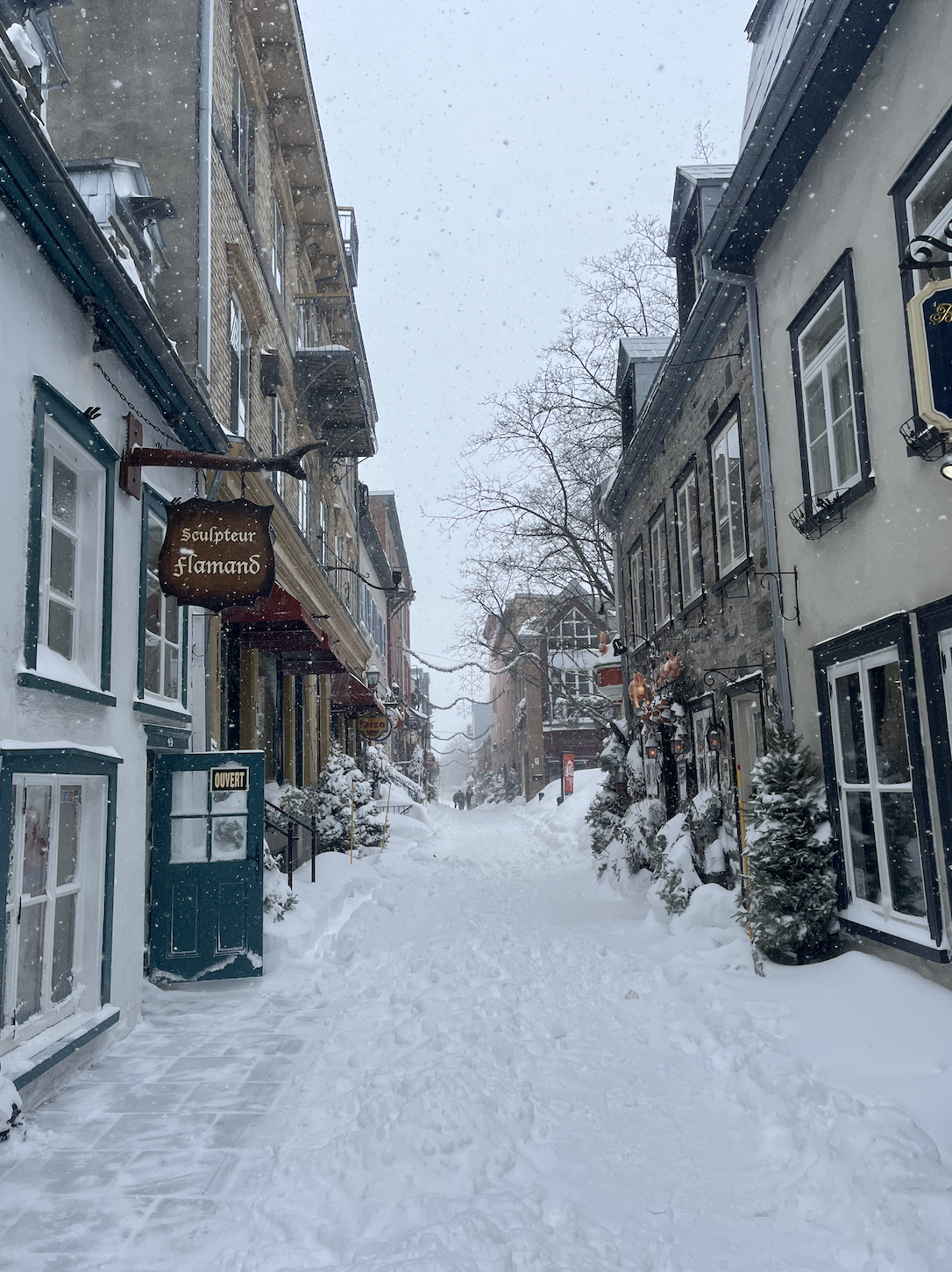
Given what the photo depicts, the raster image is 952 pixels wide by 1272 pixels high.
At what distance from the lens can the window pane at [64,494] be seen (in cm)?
641

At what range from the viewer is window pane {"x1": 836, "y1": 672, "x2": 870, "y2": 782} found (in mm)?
6961

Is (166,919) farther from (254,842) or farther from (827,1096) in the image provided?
(827,1096)

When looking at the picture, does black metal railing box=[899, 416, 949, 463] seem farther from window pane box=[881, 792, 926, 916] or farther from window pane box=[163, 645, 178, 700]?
window pane box=[163, 645, 178, 700]

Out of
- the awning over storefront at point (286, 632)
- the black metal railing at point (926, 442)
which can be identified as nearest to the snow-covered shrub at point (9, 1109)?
the awning over storefront at point (286, 632)

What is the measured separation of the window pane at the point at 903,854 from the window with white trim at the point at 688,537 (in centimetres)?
565

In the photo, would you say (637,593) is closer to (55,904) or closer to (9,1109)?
(55,904)

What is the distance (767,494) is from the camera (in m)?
8.75

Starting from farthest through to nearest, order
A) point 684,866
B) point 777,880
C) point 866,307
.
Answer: point 684,866 < point 777,880 < point 866,307

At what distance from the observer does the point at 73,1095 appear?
17.6ft

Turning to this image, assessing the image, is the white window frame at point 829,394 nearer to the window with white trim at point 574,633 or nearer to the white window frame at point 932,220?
the white window frame at point 932,220

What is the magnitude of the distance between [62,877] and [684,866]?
6.27 metres

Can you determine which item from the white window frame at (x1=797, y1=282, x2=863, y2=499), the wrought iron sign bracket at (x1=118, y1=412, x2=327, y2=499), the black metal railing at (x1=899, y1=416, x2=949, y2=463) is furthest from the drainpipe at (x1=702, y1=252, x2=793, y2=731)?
the wrought iron sign bracket at (x1=118, y1=412, x2=327, y2=499)

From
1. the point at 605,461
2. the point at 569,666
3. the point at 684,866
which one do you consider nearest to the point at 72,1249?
the point at 684,866

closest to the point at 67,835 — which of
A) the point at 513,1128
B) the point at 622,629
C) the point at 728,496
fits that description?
the point at 513,1128
